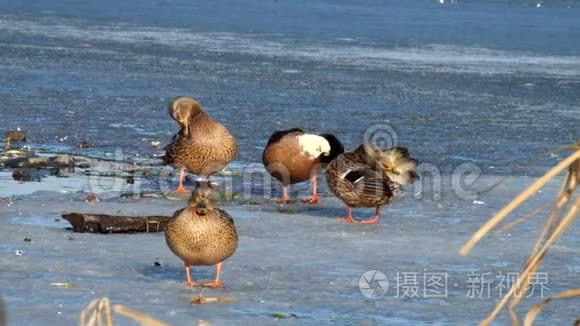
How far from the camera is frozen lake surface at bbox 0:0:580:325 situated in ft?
14.8

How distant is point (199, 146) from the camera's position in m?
7.52

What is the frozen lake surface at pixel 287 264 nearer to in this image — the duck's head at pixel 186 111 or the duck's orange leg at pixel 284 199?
the duck's orange leg at pixel 284 199

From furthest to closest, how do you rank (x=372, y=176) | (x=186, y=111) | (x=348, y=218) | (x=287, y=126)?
(x=287, y=126), (x=186, y=111), (x=348, y=218), (x=372, y=176)

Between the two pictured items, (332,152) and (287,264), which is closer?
(287,264)

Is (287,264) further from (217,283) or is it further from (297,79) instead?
(297,79)

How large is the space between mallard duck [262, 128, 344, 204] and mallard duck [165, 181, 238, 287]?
277 centimetres

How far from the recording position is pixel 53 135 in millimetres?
9836

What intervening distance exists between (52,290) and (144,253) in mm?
996

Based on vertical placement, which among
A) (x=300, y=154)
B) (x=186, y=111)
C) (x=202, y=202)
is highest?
(x=202, y=202)

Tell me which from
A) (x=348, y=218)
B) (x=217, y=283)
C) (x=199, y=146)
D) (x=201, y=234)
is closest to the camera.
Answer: (x=201, y=234)

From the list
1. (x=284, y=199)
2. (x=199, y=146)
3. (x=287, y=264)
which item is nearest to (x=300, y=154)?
(x=284, y=199)

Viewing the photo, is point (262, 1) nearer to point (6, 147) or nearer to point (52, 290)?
point (6, 147)

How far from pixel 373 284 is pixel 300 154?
98.7 inches

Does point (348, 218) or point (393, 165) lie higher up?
point (393, 165)
